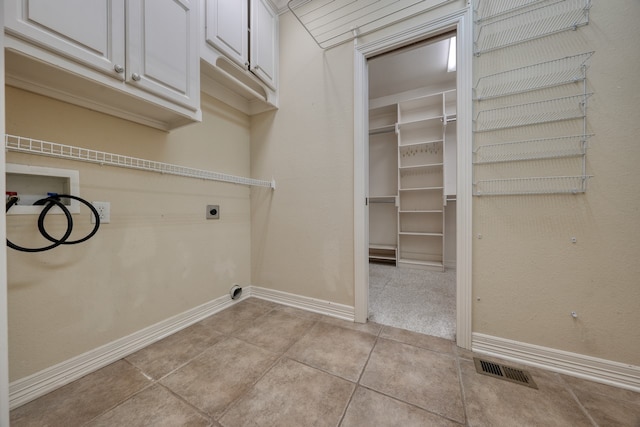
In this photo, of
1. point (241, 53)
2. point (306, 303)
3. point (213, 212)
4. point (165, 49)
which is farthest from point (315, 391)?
point (241, 53)

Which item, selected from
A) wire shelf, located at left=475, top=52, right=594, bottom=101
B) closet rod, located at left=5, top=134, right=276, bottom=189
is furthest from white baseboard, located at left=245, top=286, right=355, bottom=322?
wire shelf, located at left=475, top=52, right=594, bottom=101

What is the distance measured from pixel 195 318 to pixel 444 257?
124 inches

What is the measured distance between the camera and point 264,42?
190 cm

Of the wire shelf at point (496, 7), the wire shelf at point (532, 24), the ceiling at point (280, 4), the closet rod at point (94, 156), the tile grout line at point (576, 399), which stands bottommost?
the tile grout line at point (576, 399)

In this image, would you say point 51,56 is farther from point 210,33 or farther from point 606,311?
point 606,311

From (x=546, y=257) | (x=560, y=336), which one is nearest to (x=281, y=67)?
(x=546, y=257)

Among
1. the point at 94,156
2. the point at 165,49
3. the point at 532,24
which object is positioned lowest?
the point at 94,156

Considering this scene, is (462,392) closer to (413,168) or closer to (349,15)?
(349,15)

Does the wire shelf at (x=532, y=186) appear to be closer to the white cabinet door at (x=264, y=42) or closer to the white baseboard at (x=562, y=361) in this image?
the white baseboard at (x=562, y=361)

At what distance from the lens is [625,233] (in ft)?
3.59

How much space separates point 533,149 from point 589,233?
1.71 ft

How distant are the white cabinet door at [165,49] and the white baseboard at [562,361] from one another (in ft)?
7.68

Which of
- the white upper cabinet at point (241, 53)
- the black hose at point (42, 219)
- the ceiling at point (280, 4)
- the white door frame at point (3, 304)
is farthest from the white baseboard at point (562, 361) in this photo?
the ceiling at point (280, 4)

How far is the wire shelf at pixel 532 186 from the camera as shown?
1.17 metres
